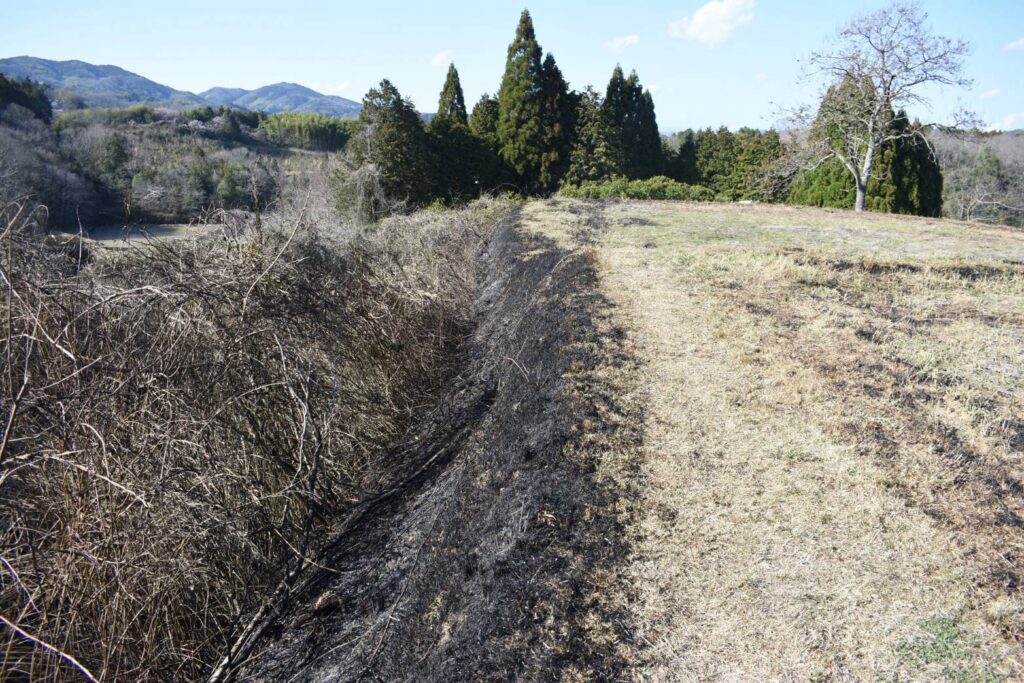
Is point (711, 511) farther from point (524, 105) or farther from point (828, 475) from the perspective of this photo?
point (524, 105)

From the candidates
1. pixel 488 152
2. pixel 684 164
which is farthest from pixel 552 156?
pixel 684 164

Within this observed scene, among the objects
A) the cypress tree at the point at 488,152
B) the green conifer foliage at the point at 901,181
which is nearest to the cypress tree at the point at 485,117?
the cypress tree at the point at 488,152

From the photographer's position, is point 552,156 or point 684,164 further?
point 684,164

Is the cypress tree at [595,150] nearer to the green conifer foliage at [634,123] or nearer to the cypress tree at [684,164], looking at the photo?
the green conifer foliage at [634,123]

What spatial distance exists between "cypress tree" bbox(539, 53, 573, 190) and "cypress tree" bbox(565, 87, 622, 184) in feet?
3.09

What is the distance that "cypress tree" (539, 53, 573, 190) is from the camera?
2295 cm

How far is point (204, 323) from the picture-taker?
11.6 ft

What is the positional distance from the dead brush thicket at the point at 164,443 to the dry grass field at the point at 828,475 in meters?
2.13

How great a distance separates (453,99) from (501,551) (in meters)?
25.2

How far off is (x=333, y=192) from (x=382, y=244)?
11.8m

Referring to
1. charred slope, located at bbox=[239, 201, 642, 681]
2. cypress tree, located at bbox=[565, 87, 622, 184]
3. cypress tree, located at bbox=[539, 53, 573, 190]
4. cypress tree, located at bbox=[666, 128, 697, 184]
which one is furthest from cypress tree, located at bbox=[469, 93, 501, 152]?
charred slope, located at bbox=[239, 201, 642, 681]

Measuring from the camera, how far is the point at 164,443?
2.88m

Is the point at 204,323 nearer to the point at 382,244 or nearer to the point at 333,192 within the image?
the point at 382,244

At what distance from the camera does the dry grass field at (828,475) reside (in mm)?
2344
